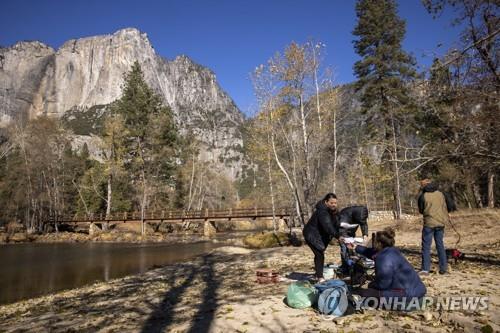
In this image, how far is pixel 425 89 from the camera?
20.1ft

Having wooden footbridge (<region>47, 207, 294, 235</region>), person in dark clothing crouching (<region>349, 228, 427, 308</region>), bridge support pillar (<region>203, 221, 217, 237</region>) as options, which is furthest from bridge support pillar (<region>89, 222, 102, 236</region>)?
person in dark clothing crouching (<region>349, 228, 427, 308</region>)

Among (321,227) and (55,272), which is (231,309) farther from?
(55,272)

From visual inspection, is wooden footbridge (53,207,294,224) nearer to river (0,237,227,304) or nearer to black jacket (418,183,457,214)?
river (0,237,227,304)

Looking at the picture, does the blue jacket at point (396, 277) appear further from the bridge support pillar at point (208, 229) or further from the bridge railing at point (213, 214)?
the bridge support pillar at point (208, 229)

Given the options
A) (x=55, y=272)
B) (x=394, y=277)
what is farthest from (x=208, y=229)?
(x=394, y=277)

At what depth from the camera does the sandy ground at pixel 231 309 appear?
14.4ft

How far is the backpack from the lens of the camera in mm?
4757

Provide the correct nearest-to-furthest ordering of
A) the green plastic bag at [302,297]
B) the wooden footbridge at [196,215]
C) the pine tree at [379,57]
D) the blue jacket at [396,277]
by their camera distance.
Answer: the blue jacket at [396,277] → the green plastic bag at [302,297] → the pine tree at [379,57] → the wooden footbridge at [196,215]

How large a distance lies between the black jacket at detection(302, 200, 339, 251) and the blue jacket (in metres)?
1.48

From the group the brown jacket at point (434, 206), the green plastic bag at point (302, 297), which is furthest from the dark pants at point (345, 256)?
the green plastic bag at point (302, 297)

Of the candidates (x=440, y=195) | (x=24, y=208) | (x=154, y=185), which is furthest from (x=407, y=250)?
(x=24, y=208)

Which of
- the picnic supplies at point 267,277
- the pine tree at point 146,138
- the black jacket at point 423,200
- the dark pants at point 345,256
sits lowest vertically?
the picnic supplies at point 267,277

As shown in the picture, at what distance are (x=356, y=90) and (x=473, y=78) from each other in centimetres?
2054

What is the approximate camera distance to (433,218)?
6.84 metres
